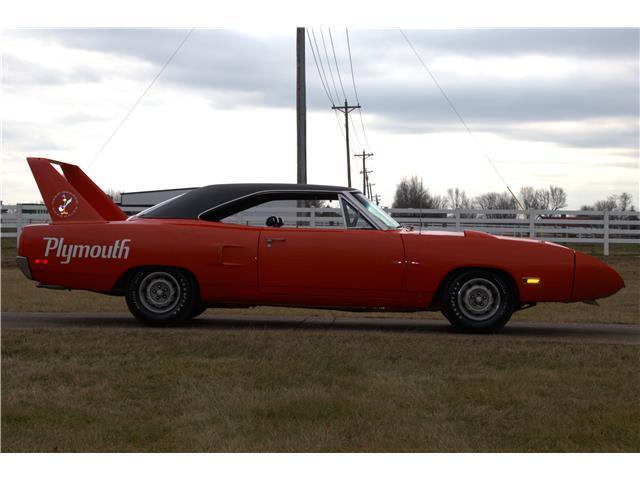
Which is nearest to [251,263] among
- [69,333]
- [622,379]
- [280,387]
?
[69,333]

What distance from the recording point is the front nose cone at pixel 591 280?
9.29 meters

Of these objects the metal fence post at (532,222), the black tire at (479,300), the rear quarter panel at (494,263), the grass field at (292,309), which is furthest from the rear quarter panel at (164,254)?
the metal fence post at (532,222)

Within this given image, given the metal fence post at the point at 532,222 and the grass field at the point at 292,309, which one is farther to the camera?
the metal fence post at the point at 532,222

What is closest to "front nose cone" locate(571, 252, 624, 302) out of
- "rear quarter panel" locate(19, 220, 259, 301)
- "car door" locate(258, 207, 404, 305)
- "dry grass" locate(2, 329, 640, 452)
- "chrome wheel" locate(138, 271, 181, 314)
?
"dry grass" locate(2, 329, 640, 452)

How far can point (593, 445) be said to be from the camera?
5199 millimetres

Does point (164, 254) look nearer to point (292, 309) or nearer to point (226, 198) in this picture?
point (226, 198)

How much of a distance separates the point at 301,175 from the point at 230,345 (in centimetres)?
1626

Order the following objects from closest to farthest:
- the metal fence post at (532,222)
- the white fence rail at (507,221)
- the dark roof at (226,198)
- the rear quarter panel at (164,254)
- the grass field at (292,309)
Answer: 1. the rear quarter panel at (164,254)
2. the dark roof at (226,198)
3. the grass field at (292,309)
4. the white fence rail at (507,221)
5. the metal fence post at (532,222)

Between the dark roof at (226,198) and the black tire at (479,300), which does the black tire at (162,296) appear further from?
the black tire at (479,300)

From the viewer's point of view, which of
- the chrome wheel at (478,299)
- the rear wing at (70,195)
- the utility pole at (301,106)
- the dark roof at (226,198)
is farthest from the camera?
the utility pole at (301,106)

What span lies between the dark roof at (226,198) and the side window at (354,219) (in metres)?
0.21

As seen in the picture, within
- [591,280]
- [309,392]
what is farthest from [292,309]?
A: [309,392]

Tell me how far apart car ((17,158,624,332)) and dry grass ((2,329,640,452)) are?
0.83m

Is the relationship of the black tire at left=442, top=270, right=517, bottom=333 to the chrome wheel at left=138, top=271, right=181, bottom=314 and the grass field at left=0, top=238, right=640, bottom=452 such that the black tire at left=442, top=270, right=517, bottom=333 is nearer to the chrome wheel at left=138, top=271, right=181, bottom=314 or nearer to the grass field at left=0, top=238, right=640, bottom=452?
the grass field at left=0, top=238, right=640, bottom=452
